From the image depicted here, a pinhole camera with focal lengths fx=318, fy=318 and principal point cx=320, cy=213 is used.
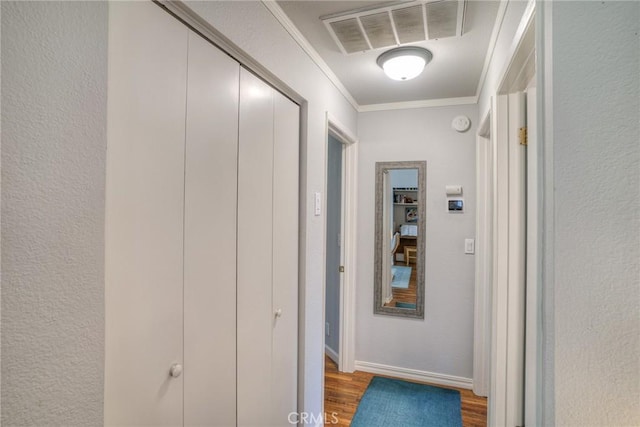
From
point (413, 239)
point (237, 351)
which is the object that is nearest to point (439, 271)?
point (413, 239)

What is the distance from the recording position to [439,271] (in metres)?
2.75

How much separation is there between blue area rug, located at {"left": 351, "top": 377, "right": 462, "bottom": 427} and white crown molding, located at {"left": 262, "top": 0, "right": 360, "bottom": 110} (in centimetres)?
240

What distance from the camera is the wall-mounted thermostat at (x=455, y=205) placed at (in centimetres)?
269

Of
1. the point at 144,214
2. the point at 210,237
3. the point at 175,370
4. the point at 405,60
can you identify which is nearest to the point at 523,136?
the point at 405,60

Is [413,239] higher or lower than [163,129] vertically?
lower

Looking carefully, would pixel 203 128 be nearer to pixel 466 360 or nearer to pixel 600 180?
pixel 600 180

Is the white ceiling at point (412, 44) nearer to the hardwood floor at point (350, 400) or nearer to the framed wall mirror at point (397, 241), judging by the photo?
the framed wall mirror at point (397, 241)

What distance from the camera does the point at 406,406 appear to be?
2.40 m

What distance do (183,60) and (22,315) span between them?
0.81m

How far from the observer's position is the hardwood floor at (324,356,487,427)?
2.26 metres

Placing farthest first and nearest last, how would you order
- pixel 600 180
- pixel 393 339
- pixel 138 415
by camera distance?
1. pixel 393 339
2. pixel 138 415
3. pixel 600 180

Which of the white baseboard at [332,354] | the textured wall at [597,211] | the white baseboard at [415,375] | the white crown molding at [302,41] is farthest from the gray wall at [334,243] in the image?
the textured wall at [597,211]

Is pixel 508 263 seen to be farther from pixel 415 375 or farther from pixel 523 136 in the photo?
pixel 415 375

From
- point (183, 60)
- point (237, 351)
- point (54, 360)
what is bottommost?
point (237, 351)
